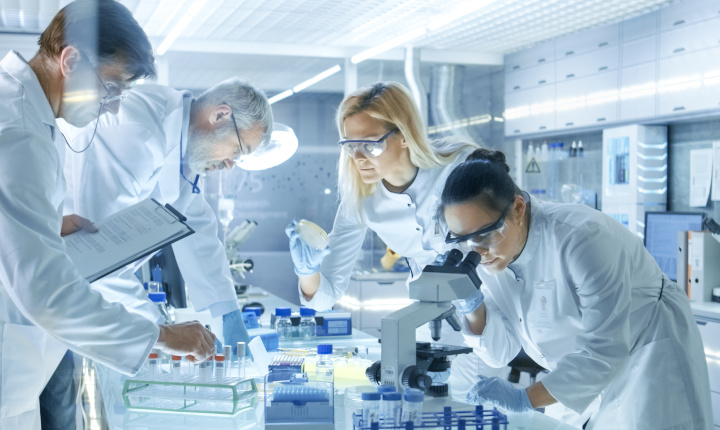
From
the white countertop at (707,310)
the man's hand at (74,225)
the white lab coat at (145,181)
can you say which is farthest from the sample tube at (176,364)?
the white countertop at (707,310)

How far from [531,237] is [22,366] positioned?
4.13 feet

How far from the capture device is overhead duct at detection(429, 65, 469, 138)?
6.09 metres

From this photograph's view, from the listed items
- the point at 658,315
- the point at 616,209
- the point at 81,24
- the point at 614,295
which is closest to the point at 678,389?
the point at 658,315

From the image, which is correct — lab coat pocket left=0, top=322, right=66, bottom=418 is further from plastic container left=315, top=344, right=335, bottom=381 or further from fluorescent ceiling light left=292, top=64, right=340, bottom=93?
fluorescent ceiling light left=292, top=64, right=340, bottom=93

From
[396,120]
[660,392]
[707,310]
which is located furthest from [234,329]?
[707,310]

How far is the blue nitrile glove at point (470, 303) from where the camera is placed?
5.93 feet

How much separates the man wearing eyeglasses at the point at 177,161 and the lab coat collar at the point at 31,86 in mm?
529

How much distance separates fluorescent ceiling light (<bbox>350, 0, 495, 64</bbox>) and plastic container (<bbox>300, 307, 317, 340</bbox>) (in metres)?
2.56

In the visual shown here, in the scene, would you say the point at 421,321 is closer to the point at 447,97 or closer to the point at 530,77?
the point at 530,77

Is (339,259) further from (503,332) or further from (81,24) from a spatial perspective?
(81,24)

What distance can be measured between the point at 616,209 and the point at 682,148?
615mm

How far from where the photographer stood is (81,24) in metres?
1.57

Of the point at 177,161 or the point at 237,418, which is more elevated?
the point at 177,161

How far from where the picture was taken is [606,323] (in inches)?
60.3
